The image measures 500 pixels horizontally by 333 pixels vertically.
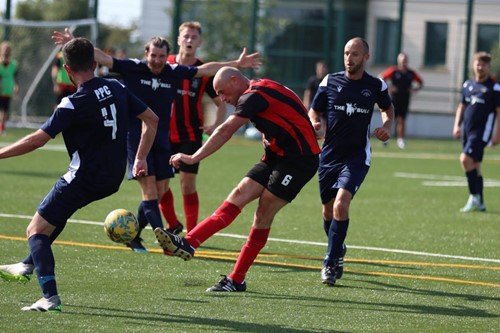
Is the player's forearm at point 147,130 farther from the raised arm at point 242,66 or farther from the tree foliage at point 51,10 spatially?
the tree foliage at point 51,10

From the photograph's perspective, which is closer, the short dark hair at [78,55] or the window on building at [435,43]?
the short dark hair at [78,55]

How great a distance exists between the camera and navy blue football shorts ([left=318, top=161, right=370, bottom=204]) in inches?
374

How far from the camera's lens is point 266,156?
8.82 metres

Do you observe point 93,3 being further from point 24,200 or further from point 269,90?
point 269,90

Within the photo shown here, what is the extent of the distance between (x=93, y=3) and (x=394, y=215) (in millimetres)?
18202

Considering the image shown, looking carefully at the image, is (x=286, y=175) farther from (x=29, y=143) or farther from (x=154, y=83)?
(x=154, y=83)

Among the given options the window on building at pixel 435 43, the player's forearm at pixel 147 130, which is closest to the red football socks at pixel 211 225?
the player's forearm at pixel 147 130

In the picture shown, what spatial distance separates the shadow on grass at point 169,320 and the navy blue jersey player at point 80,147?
266mm

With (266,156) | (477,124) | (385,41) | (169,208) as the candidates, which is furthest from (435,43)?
(266,156)

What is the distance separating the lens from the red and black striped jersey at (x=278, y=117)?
27.6ft

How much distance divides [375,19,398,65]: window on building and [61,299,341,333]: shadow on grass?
114ft

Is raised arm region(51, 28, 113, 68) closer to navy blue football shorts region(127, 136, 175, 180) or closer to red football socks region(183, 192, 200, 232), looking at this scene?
navy blue football shorts region(127, 136, 175, 180)

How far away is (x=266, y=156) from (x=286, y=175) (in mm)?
281

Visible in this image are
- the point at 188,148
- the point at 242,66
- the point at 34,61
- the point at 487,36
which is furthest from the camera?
the point at 487,36
